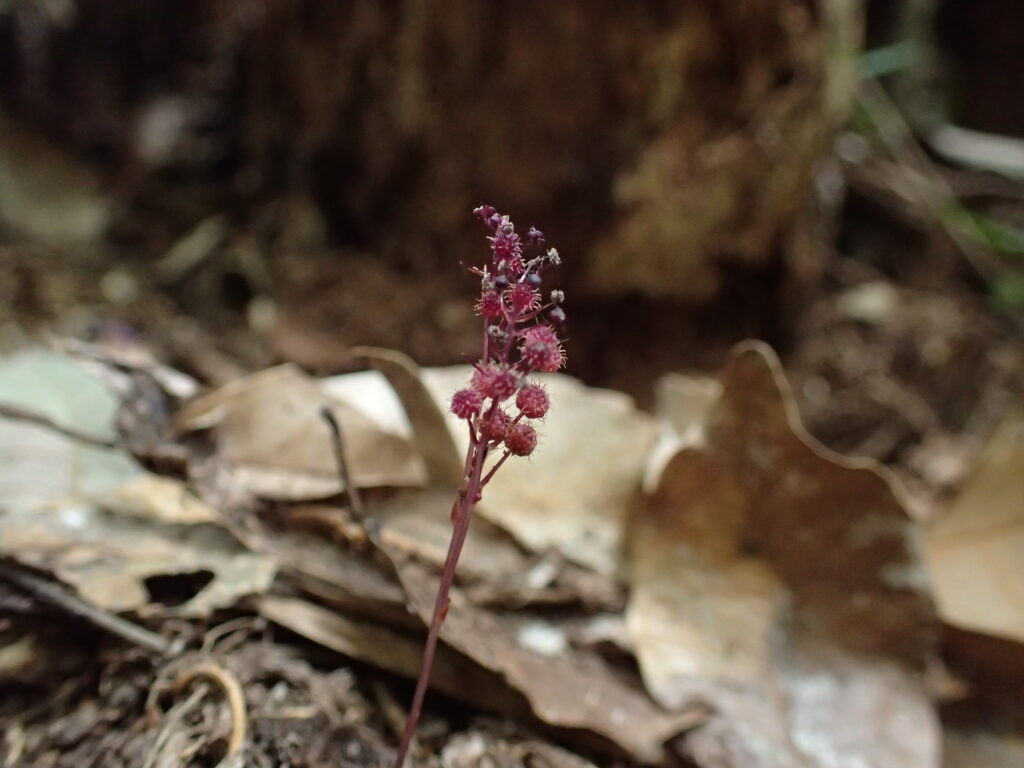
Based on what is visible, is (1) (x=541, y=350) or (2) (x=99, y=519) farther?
(2) (x=99, y=519)

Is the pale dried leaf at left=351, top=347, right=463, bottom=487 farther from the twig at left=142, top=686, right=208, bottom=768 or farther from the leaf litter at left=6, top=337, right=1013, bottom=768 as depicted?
the twig at left=142, top=686, right=208, bottom=768

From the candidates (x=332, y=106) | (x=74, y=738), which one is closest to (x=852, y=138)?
(x=332, y=106)

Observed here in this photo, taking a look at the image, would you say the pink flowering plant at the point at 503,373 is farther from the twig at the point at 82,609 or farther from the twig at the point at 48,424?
the twig at the point at 48,424

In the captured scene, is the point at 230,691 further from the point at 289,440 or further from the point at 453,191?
the point at 453,191

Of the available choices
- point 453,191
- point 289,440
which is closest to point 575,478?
point 289,440

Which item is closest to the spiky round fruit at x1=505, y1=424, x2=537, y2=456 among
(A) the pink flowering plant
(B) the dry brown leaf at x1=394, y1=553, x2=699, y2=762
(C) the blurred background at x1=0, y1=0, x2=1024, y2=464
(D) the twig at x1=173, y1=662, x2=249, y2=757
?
(A) the pink flowering plant

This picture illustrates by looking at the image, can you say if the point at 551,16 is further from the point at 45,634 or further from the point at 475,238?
the point at 45,634
